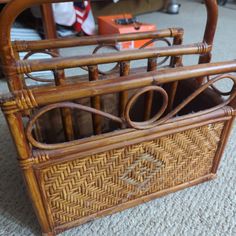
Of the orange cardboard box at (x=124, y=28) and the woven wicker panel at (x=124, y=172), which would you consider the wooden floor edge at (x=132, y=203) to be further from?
the orange cardboard box at (x=124, y=28)

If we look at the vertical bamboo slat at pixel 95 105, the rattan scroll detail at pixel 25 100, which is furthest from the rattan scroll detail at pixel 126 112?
the vertical bamboo slat at pixel 95 105

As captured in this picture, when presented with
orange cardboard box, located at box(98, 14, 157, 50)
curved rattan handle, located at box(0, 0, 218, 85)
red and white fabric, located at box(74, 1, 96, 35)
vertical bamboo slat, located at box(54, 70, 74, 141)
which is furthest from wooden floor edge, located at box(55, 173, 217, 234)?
red and white fabric, located at box(74, 1, 96, 35)

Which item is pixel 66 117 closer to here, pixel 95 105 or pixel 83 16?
pixel 95 105

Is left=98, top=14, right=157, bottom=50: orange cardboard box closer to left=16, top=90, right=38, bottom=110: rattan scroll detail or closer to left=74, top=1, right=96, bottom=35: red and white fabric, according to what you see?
left=74, top=1, right=96, bottom=35: red and white fabric

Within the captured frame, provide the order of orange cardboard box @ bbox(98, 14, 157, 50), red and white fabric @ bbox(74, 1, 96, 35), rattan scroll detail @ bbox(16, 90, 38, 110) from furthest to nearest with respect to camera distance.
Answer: red and white fabric @ bbox(74, 1, 96, 35), orange cardboard box @ bbox(98, 14, 157, 50), rattan scroll detail @ bbox(16, 90, 38, 110)

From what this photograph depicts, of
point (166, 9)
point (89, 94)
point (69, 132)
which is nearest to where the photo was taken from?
point (89, 94)

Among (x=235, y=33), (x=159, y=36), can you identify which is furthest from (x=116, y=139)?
(x=235, y=33)

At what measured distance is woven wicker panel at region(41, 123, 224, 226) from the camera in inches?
22.7

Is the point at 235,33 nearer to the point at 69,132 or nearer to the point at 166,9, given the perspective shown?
the point at 166,9

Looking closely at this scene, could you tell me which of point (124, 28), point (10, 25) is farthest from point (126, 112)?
point (124, 28)

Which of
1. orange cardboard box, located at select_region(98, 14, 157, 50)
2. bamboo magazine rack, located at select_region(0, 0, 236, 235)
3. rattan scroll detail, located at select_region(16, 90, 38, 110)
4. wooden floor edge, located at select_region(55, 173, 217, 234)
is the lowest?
wooden floor edge, located at select_region(55, 173, 217, 234)

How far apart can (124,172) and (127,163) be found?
3 cm

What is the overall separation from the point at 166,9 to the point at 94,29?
1026mm

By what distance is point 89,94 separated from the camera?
1.53ft
